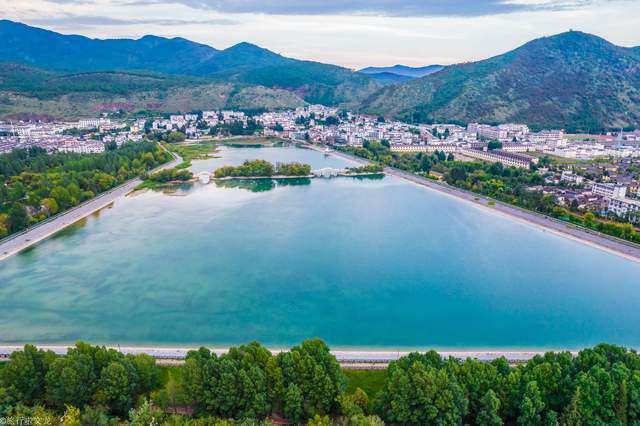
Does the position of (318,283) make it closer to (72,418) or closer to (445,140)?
(72,418)

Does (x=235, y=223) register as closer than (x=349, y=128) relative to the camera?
Yes

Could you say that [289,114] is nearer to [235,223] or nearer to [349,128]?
[349,128]

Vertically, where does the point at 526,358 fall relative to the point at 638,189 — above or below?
below

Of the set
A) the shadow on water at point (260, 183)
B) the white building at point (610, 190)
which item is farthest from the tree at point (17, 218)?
the white building at point (610, 190)

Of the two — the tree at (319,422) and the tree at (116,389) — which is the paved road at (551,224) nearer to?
the tree at (319,422)

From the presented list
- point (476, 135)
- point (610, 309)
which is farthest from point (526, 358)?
point (476, 135)
